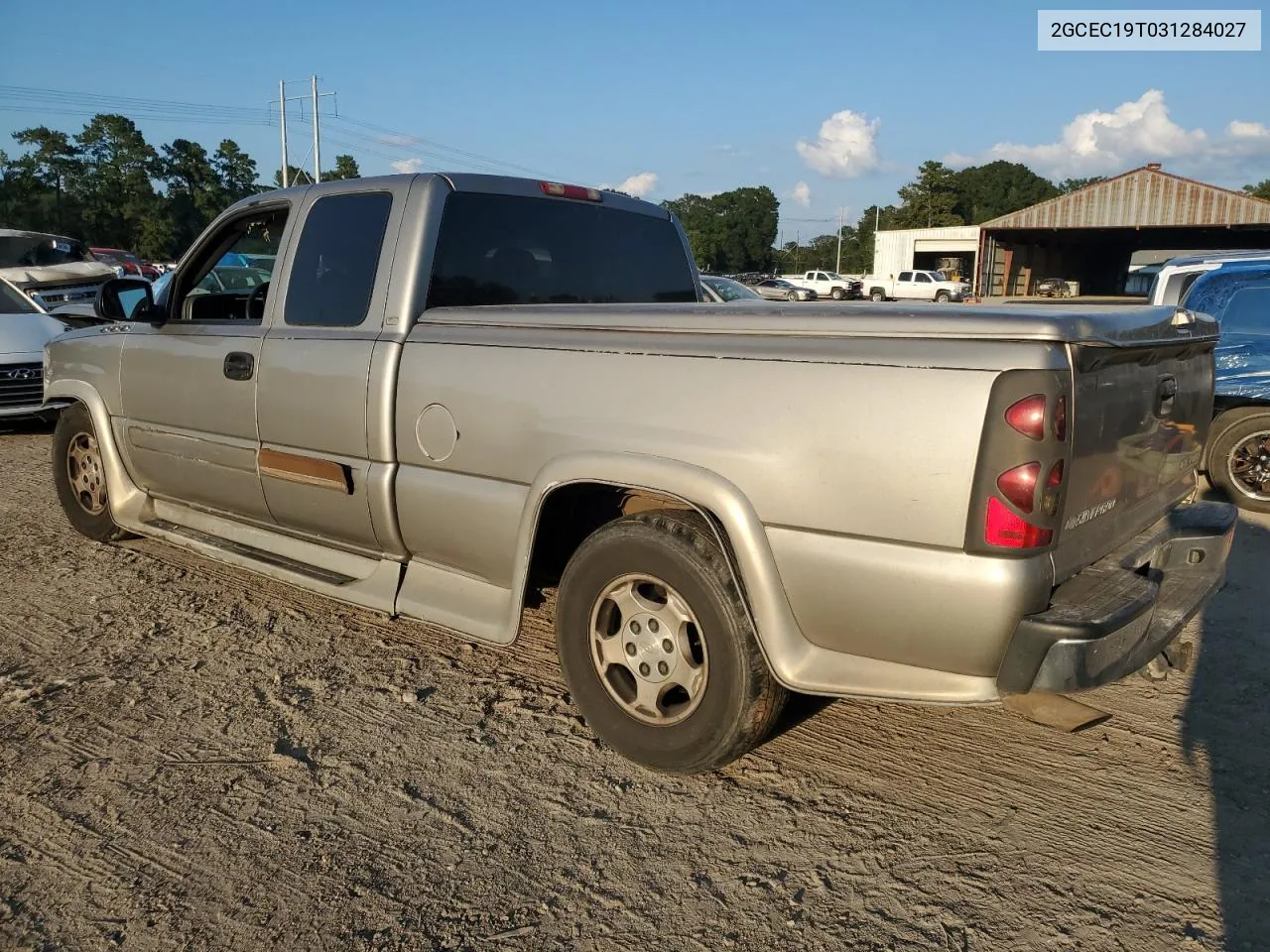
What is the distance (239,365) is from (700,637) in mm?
2570

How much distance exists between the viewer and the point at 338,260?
4.08 m

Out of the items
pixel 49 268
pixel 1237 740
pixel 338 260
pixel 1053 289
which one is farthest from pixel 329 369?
pixel 1053 289

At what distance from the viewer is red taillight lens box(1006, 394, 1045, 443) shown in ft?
7.89

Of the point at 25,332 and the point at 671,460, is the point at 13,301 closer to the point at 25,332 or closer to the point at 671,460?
the point at 25,332

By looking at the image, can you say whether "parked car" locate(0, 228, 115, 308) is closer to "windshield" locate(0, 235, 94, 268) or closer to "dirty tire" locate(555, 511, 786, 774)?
"windshield" locate(0, 235, 94, 268)

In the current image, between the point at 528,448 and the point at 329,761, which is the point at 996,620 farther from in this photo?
the point at 329,761

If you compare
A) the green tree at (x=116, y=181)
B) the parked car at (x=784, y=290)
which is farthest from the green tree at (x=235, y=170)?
the parked car at (x=784, y=290)

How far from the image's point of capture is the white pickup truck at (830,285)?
49.2 meters

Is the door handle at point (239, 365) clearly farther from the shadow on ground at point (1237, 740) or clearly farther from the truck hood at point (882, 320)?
the shadow on ground at point (1237, 740)

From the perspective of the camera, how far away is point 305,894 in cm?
257

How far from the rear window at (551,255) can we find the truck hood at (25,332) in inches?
278

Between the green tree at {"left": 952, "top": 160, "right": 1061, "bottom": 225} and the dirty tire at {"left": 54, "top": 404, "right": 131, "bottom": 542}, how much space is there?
404ft

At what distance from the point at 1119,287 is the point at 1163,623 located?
197 ft

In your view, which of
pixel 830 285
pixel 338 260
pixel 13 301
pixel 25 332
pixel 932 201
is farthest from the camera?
pixel 932 201
